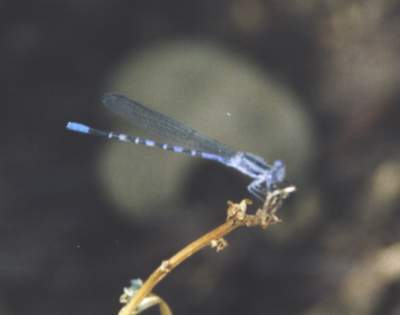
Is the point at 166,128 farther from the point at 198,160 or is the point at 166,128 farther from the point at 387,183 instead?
the point at 387,183

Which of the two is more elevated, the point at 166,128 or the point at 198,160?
the point at 198,160

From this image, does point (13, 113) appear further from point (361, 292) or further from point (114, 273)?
point (361, 292)

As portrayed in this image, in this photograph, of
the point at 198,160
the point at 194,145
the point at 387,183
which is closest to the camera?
the point at 194,145

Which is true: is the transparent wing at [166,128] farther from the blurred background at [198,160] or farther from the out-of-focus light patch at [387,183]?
the out-of-focus light patch at [387,183]

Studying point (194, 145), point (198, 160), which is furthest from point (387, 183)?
point (194, 145)

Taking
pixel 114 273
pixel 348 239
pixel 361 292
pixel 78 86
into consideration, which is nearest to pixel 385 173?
pixel 348 239

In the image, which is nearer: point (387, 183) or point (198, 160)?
point (387, 183)

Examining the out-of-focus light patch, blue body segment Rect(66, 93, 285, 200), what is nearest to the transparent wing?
blue body segment Rect(66, 93, 285, 200)

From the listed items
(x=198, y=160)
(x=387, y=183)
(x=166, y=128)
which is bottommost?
(x=387, y=183)
